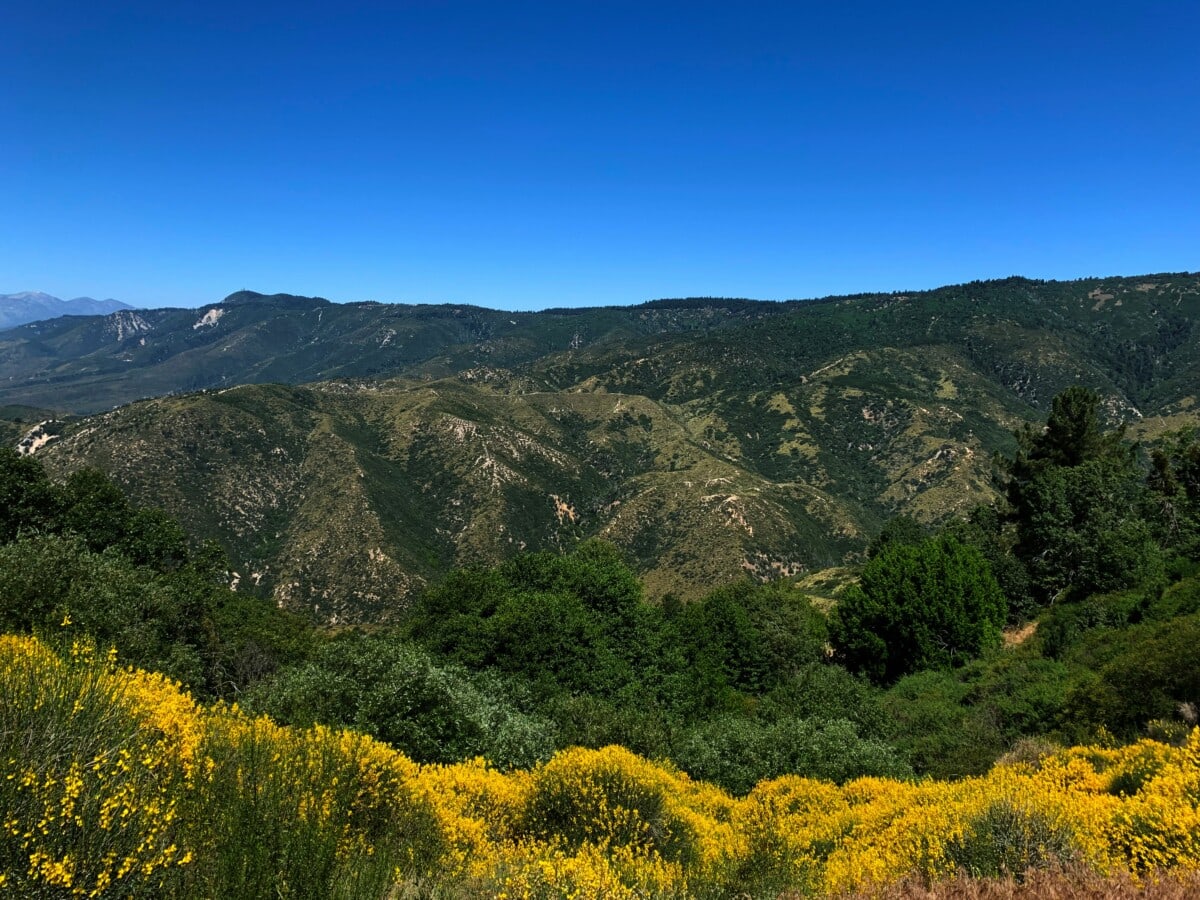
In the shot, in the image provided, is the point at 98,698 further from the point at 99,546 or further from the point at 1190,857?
the point at 99,546

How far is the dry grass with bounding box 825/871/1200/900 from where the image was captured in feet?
21.3

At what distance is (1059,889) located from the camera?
680 cm

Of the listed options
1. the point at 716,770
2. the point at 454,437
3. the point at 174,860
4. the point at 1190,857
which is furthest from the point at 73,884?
the point at 454,437

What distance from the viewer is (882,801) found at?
14672 millimetres

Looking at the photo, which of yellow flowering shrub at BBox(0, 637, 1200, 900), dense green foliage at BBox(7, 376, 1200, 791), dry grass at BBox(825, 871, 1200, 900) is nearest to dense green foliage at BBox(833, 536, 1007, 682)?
dense green foliage at BBox(7, 376, 1200, 791)

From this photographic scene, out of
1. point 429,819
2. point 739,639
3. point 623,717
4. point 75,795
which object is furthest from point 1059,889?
point 739,639

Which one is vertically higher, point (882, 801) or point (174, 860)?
point (174, 860)

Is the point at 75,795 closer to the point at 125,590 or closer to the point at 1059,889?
the point at 1059,889

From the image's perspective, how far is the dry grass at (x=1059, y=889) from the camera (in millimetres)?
6488

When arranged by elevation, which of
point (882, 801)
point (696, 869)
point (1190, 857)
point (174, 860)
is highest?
point (174, 860)

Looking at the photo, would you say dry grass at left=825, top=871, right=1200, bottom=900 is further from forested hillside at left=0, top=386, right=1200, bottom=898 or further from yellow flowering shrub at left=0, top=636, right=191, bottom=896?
yellow flowering shrub at left=0, top=636, right=191, bottom=896

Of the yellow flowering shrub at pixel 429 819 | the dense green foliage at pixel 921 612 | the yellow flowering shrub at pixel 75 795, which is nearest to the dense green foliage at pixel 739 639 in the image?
the dense green foliage at pixel 921 612

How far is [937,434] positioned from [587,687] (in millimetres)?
173317

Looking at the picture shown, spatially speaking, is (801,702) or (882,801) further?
(801,702)
